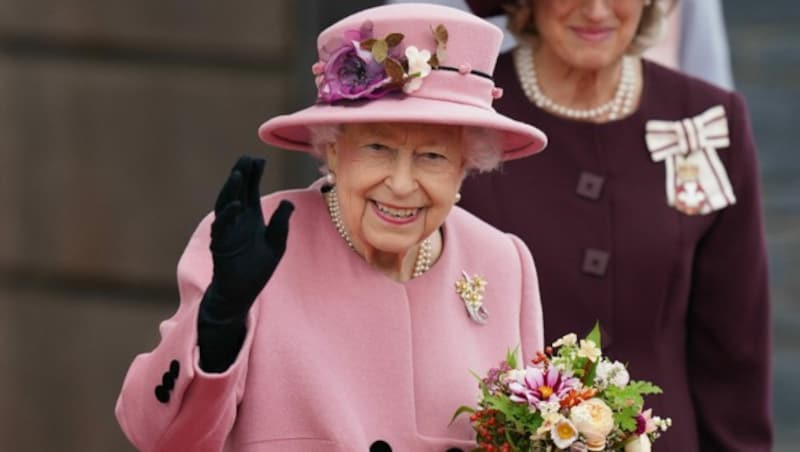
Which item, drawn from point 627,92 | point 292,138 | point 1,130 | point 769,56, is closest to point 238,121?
point 1,130

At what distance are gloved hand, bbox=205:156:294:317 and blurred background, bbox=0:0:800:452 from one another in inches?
150

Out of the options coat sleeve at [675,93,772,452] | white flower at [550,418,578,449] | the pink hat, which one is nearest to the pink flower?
the pink hat

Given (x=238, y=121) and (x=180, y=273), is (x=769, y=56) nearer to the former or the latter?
(x=238, y=121)

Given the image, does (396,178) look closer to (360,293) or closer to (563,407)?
(360,293)

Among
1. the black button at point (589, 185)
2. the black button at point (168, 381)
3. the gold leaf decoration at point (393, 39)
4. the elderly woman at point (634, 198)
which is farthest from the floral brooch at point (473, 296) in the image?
the black button at point (589, 185)

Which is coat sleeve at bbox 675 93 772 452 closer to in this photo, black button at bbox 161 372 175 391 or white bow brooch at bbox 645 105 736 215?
white bow brooch at bbox 645 105 736 215

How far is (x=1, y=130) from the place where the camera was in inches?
325

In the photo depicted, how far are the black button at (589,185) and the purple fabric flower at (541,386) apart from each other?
A: 4.15 feet

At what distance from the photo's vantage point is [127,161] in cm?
812

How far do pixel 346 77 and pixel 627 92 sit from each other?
140 centimetres

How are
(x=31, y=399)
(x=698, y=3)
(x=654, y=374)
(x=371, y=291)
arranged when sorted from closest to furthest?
(x=371, y=291) → (x=654, y=374) → (x=698, y=3) → (x=31, y=399)

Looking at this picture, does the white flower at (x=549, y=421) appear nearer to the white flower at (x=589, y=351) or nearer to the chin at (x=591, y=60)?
the white flower at (x=589, y=351)

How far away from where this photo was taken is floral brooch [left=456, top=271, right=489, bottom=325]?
14.4 feet

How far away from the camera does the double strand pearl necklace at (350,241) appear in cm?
431
